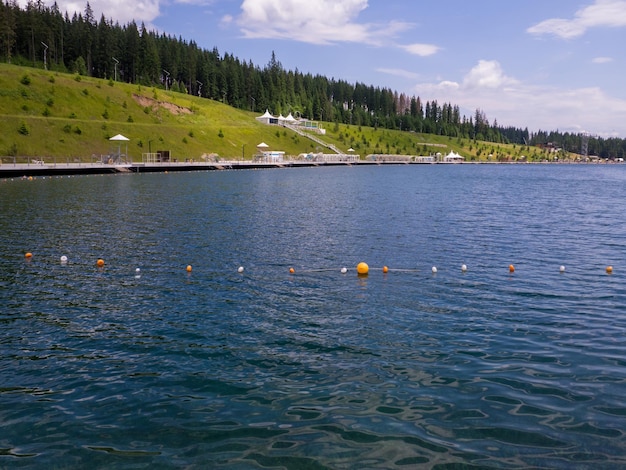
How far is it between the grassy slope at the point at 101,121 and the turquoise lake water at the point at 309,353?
8981 cm

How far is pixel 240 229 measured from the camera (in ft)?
134

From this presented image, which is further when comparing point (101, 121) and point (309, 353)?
point (101, 121)

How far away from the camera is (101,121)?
13462cm

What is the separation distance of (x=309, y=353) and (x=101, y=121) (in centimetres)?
13469

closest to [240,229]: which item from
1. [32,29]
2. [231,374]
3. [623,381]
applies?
[231,374]

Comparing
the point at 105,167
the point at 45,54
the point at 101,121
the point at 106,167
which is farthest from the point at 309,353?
the point at 45,54

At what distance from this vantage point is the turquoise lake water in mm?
11148

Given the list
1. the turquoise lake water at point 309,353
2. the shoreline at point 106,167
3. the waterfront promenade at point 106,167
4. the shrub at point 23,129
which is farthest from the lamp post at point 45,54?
the turquoise lake water at point 309,353

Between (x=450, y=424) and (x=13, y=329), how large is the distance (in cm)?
1512

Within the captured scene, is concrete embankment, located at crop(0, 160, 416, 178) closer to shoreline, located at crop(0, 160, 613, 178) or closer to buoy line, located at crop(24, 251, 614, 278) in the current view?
shoreline, located at crop(0, 160, 613, 178)

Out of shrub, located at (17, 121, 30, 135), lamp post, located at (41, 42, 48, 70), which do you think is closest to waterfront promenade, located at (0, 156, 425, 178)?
shrub, located at (17, 121, 30, 135)

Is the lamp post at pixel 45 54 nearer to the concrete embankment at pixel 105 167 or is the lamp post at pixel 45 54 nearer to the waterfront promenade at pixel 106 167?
the waterfront promenade at pixel 106 167

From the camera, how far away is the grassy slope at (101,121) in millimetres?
114250

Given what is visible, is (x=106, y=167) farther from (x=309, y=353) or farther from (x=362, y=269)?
(x=309, y=353)
